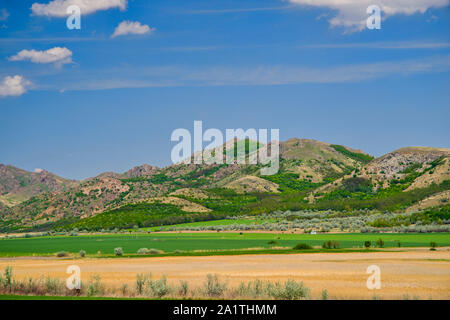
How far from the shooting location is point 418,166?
634 ft

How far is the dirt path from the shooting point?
116ft

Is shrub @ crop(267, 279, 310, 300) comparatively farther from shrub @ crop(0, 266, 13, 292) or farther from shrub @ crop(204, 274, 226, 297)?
shrub @ crop(0, 266, 13, 292)

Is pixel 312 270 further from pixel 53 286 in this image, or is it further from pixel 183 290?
pixel 53 286

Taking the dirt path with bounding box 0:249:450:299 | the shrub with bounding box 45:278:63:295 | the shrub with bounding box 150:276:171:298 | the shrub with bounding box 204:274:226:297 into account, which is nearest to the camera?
the shrub with bounding box 150:276:171:298

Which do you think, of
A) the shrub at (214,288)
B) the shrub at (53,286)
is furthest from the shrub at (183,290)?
the shrub at (53,286)

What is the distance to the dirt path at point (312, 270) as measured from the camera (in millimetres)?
35250

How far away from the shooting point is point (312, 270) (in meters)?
45.8

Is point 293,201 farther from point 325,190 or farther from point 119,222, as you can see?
point 119,222

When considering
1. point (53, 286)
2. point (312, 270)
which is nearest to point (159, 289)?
point (53, 286)

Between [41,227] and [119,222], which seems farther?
[41,227]

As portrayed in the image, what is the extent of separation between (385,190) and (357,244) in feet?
355

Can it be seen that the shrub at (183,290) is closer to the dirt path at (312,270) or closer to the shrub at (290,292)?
the dirt path at (312,270)

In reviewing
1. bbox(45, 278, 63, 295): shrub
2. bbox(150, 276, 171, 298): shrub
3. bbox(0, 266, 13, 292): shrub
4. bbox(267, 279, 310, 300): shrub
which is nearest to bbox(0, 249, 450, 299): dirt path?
bbox(267, 279, 310, 300): shrub
